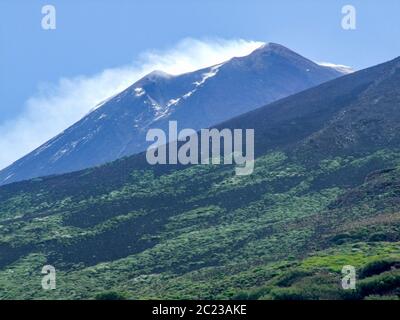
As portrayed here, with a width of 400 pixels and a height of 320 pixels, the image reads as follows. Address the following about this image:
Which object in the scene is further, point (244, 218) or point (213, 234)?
point (244, 218)

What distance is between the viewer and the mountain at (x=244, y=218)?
55125 millimetres

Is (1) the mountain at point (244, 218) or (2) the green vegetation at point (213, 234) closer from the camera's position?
(2) the green vegetation at point (213, 234)

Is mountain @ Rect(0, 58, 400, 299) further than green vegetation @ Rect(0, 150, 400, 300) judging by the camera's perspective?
Yes

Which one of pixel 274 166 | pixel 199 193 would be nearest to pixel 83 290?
pixel 199 193

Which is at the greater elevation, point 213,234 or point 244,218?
point 244,218

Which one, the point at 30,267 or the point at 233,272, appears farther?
the point at 30,267

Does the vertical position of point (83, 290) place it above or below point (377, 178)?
below

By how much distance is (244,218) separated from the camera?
87.2 meters

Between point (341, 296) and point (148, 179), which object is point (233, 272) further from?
point (148, 179)

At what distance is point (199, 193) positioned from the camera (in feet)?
337

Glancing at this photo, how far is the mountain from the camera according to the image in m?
55.1

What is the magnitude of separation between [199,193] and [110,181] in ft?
69.8
